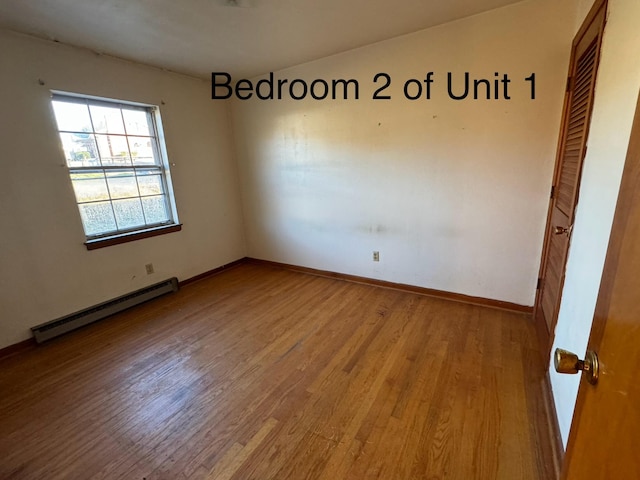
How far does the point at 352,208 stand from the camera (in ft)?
10.4

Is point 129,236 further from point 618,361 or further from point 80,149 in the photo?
point 618,361

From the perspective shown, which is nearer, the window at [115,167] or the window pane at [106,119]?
the window at [115,167]

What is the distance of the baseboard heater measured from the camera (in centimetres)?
237

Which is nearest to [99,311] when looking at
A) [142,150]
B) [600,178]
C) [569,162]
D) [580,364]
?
[142,150]

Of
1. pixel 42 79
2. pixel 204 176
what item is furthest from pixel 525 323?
pixel 42 79

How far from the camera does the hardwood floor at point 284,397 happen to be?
4.41 feet

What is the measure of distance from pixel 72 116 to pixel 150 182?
823mm

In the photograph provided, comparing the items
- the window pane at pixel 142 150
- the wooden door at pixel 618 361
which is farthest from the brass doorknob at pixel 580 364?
the window pane at pixel 142 150

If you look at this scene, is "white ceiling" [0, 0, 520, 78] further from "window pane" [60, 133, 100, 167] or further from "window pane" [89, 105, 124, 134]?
"window pane" [60, 133, 100, 167]

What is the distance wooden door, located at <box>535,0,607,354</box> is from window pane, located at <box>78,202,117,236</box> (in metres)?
3.63

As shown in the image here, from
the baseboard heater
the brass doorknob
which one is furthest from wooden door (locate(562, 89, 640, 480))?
the baseboard heater

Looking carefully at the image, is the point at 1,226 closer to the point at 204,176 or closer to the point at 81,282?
the point at 81,282

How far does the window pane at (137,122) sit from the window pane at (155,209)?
2.24ft

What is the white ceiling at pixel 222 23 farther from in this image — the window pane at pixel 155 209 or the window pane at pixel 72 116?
the window pane at pixel 155 209
